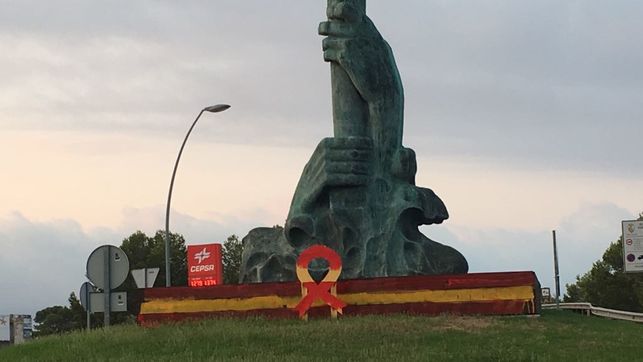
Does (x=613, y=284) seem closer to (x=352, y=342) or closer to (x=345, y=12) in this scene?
(x=345, y=12)

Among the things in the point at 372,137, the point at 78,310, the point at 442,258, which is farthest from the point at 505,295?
the point at 78,310

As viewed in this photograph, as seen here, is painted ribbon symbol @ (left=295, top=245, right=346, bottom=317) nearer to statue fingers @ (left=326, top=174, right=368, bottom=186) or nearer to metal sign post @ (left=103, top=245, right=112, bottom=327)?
statue fingers @ (left=326, top=174, right=368, bottom=186)

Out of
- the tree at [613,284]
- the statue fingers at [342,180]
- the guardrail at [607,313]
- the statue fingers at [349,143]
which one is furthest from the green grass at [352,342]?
the tree at [613,284]

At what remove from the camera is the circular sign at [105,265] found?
1842 cm

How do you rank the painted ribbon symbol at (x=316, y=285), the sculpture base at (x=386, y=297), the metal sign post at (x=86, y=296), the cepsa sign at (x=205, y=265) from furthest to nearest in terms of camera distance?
the cepsa sign at (x=205, y=265) → the painted ribbon symbol at (x=316, y=285) → the sculpture base at (x=386, y=297) → the metal sign post at (x=86, y=296)

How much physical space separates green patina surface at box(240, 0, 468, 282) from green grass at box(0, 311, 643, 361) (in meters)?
7.77

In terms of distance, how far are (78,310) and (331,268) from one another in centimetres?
5791

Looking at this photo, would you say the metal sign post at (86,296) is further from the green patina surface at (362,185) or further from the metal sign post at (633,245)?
the metal sign post at (633,245)

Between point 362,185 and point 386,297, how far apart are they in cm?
686

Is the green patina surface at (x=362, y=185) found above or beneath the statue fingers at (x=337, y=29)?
beneath

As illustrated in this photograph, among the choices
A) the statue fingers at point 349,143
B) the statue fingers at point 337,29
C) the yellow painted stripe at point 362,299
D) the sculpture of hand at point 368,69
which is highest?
the statue fingers at point 337,29

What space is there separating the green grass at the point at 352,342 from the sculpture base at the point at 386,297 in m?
0.93

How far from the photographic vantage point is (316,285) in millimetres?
24375

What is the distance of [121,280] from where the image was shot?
18344mm
